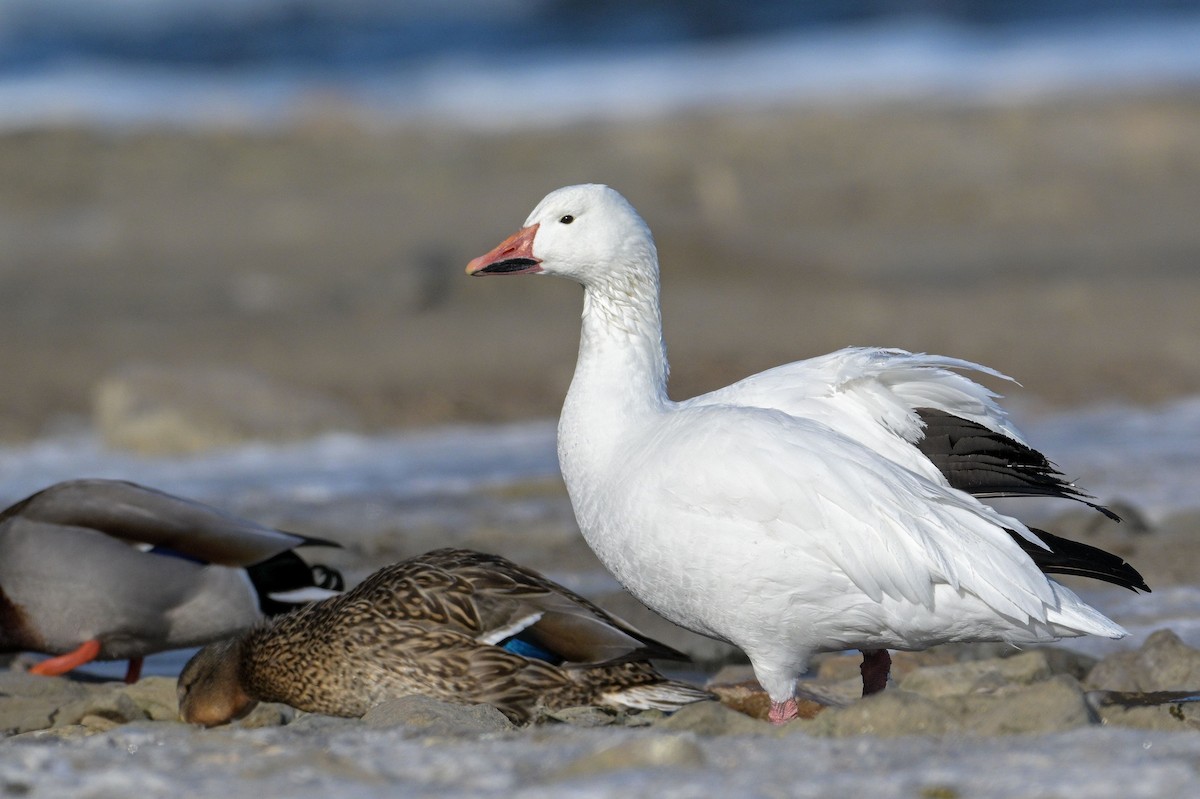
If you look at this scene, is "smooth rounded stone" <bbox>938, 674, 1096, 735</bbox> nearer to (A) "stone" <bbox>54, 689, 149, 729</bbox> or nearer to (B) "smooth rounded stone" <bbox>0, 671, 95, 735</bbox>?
(A) "stone" <bbox>54, 689, 149, 729</bbox>

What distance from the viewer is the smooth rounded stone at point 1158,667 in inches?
203

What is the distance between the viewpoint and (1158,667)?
5195mm

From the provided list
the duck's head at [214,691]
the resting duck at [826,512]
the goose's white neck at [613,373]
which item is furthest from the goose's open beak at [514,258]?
the duck's head at [214,691]

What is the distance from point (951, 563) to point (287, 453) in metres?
6.46

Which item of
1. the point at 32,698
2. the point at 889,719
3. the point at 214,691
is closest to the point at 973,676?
the point at 889,719

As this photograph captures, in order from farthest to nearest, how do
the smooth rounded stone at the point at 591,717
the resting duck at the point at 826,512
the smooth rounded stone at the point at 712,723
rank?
the smooth rounded stone at the point at 591,717
the resting duck at the point at 826,512
the smooth rounded stone at the point at 712,723

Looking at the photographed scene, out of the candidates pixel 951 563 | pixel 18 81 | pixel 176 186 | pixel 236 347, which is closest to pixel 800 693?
pixel 951 563

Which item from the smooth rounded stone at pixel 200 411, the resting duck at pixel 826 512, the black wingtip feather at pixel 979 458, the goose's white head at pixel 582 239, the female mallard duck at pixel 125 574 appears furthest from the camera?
the smooth rounded stone at pixel 200 411

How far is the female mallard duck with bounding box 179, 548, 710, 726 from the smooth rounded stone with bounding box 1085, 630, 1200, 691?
1392 mm

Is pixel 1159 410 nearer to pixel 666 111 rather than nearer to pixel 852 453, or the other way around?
pixel 852 453

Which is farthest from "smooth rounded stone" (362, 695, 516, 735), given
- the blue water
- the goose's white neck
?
the blue water

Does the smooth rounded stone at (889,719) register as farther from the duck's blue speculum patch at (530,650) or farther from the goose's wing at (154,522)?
the goose's wing at (154,522)

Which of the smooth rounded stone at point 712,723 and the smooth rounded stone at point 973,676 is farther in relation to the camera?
the smooth rounded stone at point 973,676

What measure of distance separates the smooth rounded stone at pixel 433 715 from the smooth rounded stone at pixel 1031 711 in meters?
1.21
